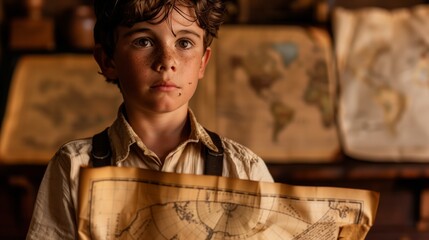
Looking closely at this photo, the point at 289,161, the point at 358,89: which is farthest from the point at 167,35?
the point at 358,89

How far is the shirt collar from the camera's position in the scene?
117cm

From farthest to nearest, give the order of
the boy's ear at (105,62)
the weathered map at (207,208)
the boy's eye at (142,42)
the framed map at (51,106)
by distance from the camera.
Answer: the framed map at (51,106), the boy's ear at (105,62), the boy's eye at (142,42), the weathered map at (207,208)

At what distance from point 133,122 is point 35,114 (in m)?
1.76

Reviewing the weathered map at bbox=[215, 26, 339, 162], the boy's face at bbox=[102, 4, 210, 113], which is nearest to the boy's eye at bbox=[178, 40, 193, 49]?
the boy's face at bbox=[102, 4, 210, 113]

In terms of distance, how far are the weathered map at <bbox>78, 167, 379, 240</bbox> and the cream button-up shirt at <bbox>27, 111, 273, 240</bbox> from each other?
3.7 inches

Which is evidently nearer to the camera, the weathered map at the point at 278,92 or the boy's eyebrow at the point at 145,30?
the boy's eyebrow at the point at 145,30

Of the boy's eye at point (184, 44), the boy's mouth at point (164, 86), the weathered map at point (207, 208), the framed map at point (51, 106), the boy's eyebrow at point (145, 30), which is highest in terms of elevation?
the boy's eyebrow at point (145, 30)

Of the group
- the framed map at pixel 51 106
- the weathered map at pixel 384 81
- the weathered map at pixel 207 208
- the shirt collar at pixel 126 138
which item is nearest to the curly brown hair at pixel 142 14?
the shirt collar at pixel 126 138

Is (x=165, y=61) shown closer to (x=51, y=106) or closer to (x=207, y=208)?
(x=207, y=208)

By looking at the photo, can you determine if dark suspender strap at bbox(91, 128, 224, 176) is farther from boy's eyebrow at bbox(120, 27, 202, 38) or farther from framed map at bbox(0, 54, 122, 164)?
framed map at bbox(0, 54, 122, 164)

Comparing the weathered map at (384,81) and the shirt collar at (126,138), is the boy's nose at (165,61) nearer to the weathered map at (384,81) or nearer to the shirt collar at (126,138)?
the shirt collar at (126,138)

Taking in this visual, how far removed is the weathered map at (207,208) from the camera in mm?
1047

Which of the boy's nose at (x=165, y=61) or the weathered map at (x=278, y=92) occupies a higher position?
A: the boy's nose at (x=165, y=61)

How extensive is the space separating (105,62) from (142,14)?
6.7 inches
